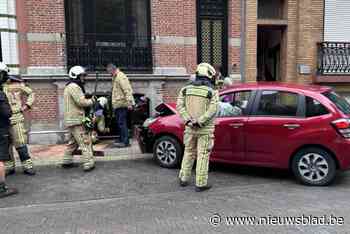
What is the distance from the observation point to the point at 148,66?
10008 mm

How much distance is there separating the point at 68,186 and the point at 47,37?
5.21 meters

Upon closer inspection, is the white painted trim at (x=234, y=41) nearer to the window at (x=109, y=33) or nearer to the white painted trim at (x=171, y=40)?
the white painted trim at (x=171, y=40)

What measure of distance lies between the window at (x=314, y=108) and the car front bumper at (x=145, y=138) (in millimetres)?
2891

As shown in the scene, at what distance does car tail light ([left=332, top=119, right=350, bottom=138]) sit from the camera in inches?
202

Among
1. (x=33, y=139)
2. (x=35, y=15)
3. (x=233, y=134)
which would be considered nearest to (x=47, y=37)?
(x=35, y=15)

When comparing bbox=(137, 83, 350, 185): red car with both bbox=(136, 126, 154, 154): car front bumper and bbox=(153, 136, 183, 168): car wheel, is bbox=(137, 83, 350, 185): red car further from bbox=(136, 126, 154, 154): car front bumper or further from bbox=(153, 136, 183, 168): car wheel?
bbox=(136, 126, 154, 154): car front bumper

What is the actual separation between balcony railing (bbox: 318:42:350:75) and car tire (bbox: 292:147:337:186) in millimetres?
6296

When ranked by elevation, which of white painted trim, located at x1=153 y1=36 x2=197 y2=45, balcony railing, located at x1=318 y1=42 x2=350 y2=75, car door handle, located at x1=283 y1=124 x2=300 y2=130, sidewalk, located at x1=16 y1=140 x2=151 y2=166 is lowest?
sidewalk, located at x1=16 y1=140 x2=151 y2=166

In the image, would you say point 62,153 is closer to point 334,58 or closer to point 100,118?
point 100,118

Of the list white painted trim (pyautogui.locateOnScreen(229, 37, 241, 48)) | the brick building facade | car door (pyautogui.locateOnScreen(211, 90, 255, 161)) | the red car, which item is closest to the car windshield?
the red car

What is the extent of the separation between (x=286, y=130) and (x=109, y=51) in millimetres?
6086

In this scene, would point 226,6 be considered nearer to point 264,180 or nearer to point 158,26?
point 158,26

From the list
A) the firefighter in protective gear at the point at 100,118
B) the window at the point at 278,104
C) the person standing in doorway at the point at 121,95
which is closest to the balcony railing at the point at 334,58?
the window at the point at 278,104

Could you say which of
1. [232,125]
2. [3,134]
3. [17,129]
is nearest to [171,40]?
[232,125]
